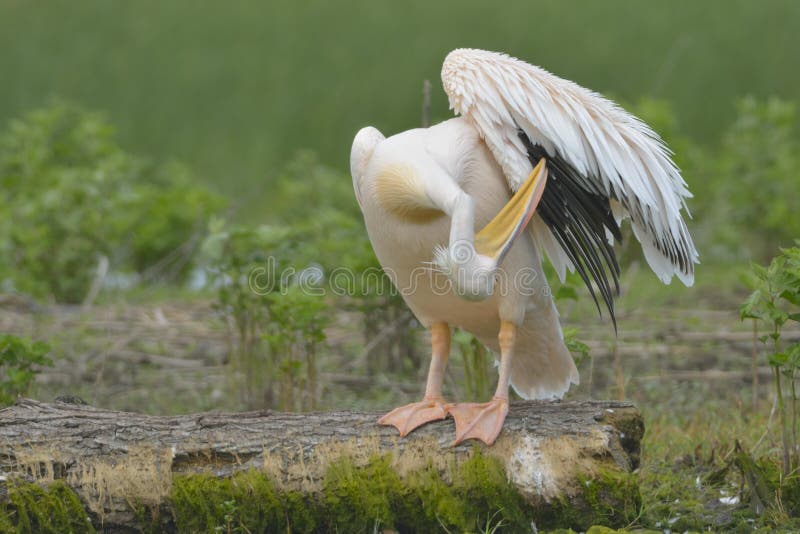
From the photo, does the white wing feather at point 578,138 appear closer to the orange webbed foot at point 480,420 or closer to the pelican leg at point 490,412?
the pelican leg at point 490,412

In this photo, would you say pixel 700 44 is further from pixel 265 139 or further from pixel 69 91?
pixel 69 91

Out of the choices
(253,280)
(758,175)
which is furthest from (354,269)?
(758,175)

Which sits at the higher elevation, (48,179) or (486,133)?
(48,179)

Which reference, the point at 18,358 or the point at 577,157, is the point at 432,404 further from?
the point at 18,358

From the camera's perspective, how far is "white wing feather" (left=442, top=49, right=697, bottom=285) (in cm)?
343

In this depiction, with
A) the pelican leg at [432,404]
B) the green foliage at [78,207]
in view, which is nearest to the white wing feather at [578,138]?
the pelican leg at [432,404]

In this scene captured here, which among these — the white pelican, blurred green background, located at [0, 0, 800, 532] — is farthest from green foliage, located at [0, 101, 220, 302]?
the white pelican

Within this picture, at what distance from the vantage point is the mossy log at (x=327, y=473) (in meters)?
3.27

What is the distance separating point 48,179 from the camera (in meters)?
7.96

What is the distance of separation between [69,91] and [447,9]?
4800 millimetres

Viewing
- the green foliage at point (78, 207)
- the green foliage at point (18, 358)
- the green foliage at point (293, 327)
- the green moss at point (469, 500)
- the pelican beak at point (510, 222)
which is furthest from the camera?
the green foliage at point (78, 207)

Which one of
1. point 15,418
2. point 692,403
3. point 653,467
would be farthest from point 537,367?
point 15,418

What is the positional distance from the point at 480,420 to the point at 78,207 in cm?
456

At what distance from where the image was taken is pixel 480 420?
3.44 m
